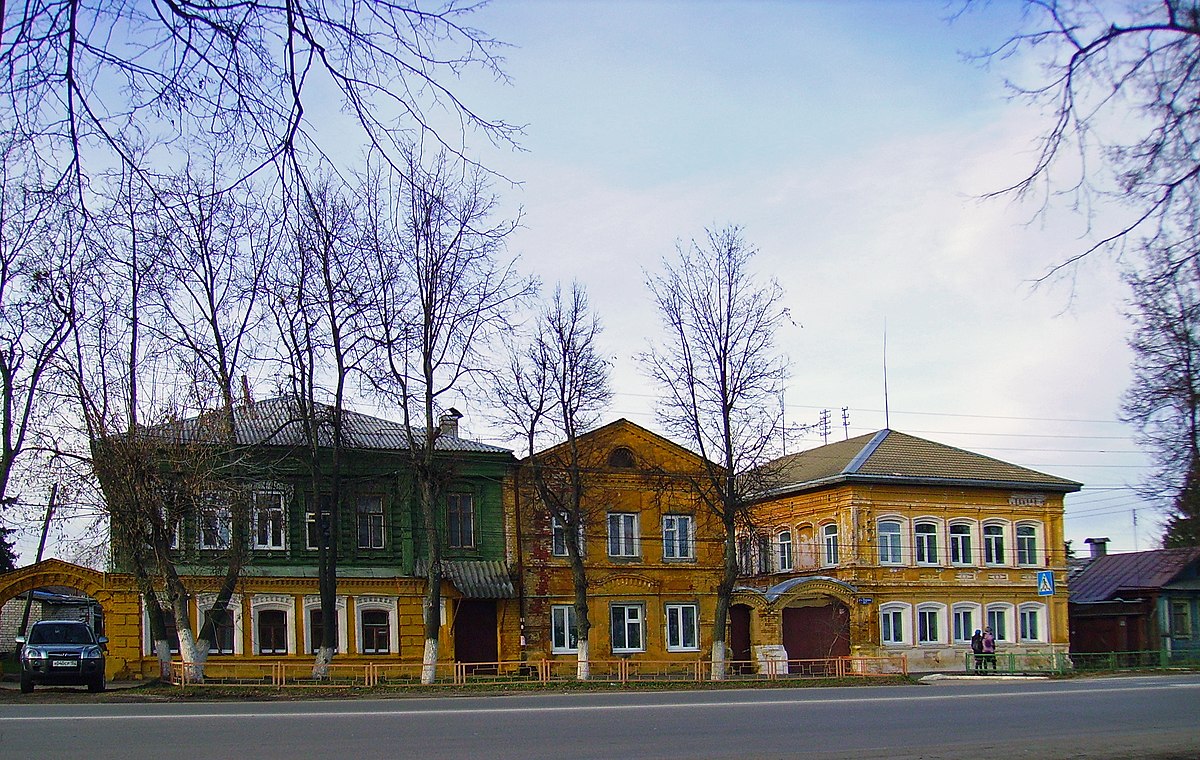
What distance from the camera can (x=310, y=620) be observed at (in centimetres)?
3891

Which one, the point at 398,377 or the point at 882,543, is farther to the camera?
the point at 882,543

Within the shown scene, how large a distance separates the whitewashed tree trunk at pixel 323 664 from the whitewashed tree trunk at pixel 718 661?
10.9m

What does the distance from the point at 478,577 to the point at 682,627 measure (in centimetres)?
799

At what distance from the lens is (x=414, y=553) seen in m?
40.6

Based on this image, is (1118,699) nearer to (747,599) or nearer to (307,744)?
(307,744)

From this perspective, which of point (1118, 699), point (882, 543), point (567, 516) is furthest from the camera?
point (882, 543)

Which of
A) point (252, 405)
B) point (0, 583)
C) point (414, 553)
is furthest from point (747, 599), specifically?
point (0, 583)

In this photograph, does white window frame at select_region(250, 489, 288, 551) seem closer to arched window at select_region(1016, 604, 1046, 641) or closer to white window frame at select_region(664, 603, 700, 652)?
white window frame at select_region(664, 603, 700, 652)

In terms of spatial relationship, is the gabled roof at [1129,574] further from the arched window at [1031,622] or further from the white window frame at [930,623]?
the white window frame at [930,623]

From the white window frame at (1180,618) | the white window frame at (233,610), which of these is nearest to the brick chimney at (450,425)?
the white window frame at (233,610)

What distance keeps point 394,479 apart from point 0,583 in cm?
1166

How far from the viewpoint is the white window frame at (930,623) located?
47.1m

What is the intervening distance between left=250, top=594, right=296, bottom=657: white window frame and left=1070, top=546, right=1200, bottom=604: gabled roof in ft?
107

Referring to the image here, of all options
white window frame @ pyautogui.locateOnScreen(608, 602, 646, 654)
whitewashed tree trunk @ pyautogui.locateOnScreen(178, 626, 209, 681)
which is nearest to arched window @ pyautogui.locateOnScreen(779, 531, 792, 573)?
white window frame @ pyautogui.locateOnScreen(608, 602, 646, 654)
